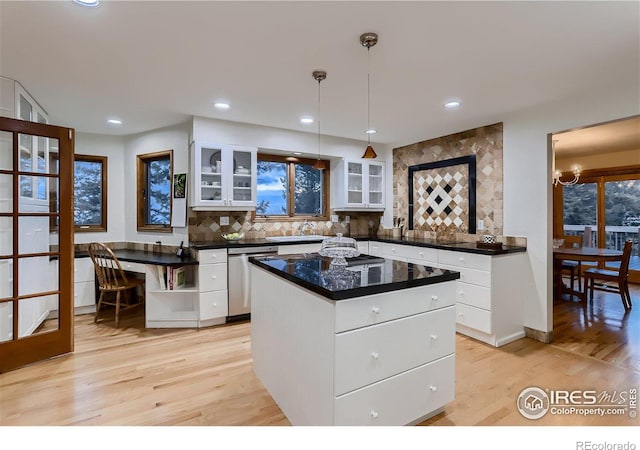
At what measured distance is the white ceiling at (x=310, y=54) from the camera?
1803 millimetres

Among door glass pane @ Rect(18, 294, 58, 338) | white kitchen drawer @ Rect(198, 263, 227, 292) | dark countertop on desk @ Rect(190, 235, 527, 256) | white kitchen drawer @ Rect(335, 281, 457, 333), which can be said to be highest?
dark countertop on desk @ Rect(190, 235, 527, 256)

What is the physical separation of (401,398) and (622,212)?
22.1 feet

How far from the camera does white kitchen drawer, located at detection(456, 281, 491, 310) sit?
317cm

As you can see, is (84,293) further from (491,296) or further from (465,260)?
(491,296)

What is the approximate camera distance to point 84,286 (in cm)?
404

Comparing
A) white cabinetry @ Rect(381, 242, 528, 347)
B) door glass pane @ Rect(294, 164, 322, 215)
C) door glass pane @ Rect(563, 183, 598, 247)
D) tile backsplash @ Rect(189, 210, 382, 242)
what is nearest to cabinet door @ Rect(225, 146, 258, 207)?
tile backsplash @ Rect(189, 210, 382, 242)

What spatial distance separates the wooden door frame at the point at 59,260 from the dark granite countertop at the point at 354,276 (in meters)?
1.85

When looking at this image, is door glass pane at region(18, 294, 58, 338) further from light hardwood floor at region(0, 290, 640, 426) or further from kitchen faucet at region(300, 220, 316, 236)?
kitchen faucet at region(300, 220, 316, 236)

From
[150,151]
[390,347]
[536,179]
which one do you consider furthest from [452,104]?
[150,151]

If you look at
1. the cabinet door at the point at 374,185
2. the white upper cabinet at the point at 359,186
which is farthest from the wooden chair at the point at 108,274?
the cabinet door at the point at 374,185

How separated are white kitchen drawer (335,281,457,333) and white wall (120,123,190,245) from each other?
298 centimetres

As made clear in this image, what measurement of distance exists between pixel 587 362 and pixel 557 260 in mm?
2246

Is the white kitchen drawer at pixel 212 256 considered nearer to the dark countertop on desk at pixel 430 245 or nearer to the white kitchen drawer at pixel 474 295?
the dark countertop on desk at pixel 430 245
